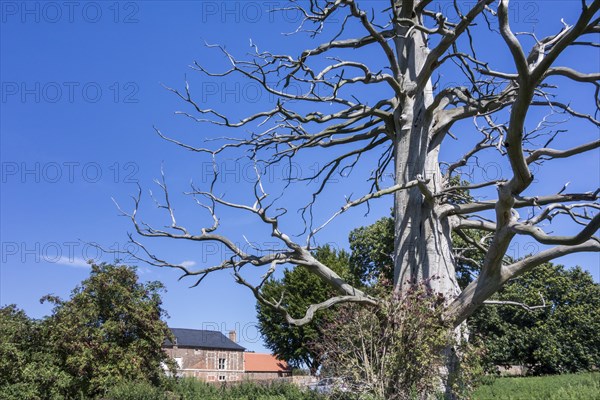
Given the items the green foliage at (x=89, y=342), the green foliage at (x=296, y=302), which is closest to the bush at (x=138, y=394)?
the green foliage at (x=89, y=342)

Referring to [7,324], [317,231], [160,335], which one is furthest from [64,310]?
[317,231]

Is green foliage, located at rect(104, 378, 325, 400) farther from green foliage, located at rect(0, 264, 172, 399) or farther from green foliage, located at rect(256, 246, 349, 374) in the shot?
green foliage, located at rect(256, 246, 349, 374)

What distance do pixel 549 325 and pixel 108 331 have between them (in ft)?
88.6

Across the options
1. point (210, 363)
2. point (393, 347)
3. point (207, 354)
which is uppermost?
point (207, 354)

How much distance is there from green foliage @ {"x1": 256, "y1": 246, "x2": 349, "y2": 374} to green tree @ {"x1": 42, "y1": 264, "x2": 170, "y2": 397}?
13.7 m

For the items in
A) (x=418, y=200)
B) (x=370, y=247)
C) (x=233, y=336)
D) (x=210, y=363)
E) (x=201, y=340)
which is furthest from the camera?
(x=233, y=336)

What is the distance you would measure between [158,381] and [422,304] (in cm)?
1872

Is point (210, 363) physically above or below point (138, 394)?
above

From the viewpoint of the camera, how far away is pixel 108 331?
24.5 metres

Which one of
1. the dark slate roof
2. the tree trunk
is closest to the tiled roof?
the dark slate roof

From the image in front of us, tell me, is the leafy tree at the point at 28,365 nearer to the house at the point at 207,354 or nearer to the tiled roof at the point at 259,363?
the house at the point at 207,354

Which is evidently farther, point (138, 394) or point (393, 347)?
point (138, 394)

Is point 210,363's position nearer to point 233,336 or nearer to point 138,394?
point 233,336

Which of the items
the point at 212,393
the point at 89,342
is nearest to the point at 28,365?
the point at 89,342
